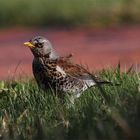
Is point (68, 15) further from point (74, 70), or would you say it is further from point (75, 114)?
point (75, 114)

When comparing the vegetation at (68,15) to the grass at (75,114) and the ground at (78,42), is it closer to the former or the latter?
the ground at (78,42)

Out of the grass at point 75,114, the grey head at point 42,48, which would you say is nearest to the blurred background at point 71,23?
the grey head at point 42,48

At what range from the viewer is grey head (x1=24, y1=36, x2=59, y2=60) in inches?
340

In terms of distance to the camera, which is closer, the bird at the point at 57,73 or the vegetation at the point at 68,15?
the bird at the point at 57,73

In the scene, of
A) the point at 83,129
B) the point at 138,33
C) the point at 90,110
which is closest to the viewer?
the point at 83,129

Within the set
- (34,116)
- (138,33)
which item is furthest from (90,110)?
(138,33)

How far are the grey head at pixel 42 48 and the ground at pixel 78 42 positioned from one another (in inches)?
395

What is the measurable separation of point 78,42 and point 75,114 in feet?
49.6

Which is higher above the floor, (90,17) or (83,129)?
(83,129)

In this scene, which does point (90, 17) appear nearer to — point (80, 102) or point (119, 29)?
point (119, 29)

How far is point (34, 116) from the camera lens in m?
7.02

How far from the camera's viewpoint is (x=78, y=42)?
22.0m

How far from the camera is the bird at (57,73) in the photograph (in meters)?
8.30

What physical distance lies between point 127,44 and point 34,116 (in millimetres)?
14035
